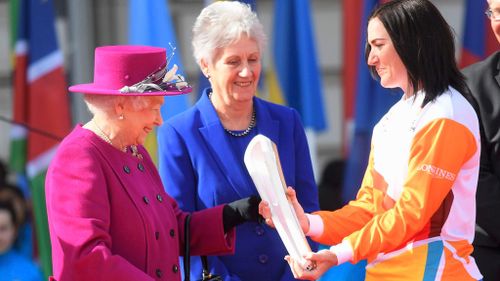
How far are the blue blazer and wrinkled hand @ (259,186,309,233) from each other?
32cm

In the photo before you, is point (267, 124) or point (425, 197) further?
point (267, 124)

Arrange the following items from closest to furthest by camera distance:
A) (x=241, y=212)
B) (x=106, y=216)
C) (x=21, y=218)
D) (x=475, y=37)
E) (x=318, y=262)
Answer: (x=106, y=216)
(x=318, y=262)
(x=241, y=212)
(x=21, y=218)
(x=475, y=37)

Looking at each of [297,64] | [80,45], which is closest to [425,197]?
[297,64]

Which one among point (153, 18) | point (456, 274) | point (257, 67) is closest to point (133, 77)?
point (257, 67)

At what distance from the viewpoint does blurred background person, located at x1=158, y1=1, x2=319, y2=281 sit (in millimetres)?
3797

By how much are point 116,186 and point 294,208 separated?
0.60 m

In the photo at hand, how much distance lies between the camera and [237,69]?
3811 millimetres

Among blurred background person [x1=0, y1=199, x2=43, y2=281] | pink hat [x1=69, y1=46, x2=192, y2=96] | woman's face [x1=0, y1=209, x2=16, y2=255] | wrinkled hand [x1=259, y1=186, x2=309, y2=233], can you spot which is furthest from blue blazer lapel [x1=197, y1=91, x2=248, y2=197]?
woman's face [x1=0, y1=209, x2=16, y2=255]

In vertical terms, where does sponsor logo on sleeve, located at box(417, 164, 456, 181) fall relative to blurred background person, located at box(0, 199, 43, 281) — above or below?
above

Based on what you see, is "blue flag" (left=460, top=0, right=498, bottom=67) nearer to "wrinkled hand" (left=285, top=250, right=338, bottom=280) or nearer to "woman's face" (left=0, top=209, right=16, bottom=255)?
"woman's face" (left=0, top=209, right=16, bottom=255)

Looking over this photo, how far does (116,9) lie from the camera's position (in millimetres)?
7004

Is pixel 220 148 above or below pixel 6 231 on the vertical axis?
above

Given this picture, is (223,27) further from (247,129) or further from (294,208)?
(294,208)

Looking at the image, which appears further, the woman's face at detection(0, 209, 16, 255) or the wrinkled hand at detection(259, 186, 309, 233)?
the woman's face at detection(0, 209, 16, 255)
